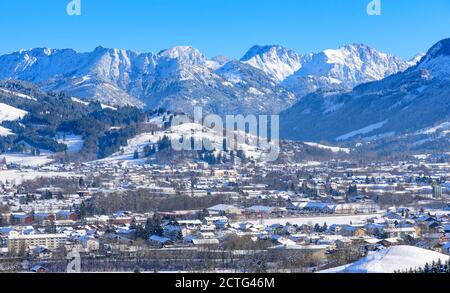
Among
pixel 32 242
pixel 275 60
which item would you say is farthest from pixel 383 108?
pixel 275 60

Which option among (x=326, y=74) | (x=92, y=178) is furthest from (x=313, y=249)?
(x=326, y=74)

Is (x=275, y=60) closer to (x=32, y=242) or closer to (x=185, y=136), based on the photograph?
(x=185, y=136)

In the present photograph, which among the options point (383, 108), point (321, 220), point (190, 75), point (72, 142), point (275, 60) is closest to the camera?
point (321, 220)

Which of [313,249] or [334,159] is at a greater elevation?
[334,159]

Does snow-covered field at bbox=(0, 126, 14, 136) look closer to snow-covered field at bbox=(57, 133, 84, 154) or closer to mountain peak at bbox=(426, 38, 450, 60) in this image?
snow-covered field at bbox=(57, 133, 84, 154)

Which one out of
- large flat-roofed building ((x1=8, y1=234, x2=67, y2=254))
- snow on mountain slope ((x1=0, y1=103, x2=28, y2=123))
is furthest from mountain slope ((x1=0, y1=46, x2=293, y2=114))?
large flat-roofed building ((x1=8, y1=234, x2=67, y2=254))
